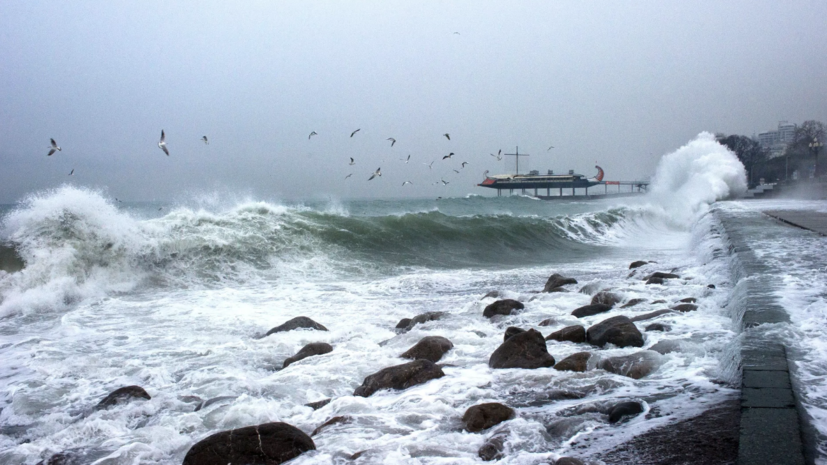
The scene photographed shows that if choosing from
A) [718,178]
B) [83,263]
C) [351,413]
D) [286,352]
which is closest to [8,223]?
[83,263]

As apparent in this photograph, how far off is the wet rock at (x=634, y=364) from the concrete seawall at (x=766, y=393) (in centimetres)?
62

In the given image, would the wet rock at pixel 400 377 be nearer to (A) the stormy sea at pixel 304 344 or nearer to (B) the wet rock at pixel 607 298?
(A) the stormy sea at pixel 304 344

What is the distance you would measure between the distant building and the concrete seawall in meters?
86.2

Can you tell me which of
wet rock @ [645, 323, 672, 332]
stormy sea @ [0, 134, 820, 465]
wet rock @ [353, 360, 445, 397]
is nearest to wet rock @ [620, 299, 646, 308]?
stormy sea @ [0, 134, 820, 465]

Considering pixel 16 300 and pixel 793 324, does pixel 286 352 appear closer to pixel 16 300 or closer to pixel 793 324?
pixel 793 324

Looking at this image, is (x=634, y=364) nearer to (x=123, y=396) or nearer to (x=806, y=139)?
(x=123, y=396)

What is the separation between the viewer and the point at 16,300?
9.15 metres

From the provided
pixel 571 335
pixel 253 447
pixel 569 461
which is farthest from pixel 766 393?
pixel 253 447

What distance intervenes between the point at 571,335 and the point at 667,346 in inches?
40.1

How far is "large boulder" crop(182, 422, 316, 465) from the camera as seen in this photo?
3.23 meters

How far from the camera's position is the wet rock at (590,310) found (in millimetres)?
6859

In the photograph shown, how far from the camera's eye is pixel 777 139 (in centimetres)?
9050

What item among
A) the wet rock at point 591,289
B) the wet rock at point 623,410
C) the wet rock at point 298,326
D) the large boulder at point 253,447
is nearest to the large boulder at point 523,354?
the wet rock at point 623,410

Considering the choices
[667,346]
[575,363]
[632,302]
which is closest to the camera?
[575,363]
